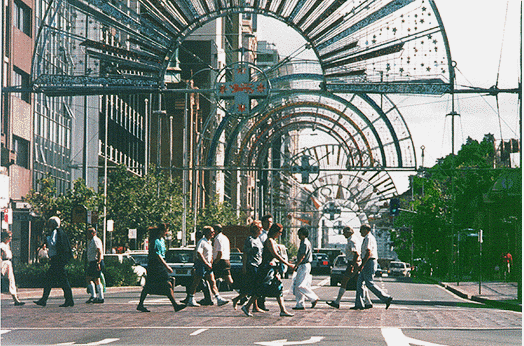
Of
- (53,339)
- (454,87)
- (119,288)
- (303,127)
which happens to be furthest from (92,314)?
(303,127)

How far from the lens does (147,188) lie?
51156 millimetres

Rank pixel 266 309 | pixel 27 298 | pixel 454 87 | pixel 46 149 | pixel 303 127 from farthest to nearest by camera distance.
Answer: pixel 303 127 < pixel 46 149 < pixel 454 87 < pixel 27 298 < pixel 266 309

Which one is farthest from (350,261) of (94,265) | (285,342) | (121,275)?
(121,275)

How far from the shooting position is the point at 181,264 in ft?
94.4

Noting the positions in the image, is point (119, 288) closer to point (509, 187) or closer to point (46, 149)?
point (509, 187)

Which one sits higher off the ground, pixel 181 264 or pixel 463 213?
pixel 463 213

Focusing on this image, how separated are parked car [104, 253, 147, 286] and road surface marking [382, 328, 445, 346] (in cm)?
1861

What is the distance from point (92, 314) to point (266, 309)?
3838 millimetres

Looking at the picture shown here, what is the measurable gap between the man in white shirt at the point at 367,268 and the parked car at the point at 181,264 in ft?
27.8

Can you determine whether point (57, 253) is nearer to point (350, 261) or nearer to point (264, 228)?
point (264, 228)

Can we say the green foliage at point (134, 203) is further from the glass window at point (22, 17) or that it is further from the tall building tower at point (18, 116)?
the glass window at point (22, 17)

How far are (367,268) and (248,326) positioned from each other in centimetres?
531

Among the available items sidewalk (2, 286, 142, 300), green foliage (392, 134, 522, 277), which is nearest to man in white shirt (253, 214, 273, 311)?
sidewalk (2, 286, 142, 300)

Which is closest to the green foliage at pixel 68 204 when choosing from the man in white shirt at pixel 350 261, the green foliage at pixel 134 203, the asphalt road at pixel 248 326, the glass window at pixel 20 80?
the glass window at pixel 20 80
